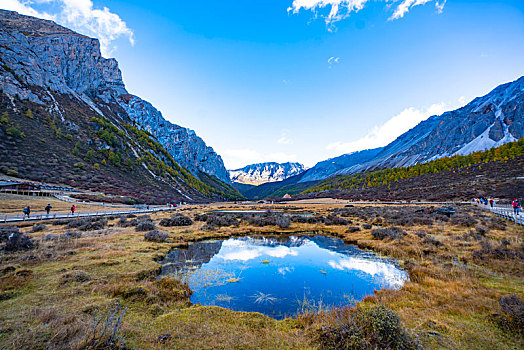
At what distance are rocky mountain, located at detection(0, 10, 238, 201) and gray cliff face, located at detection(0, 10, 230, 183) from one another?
1.34 ft

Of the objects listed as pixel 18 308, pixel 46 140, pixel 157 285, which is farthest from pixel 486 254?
pixel 46 140

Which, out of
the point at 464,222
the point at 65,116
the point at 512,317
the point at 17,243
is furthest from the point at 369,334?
the point at 65,116

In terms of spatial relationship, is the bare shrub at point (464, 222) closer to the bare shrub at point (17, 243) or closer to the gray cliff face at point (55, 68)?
the bare shrub at point (17, 243)

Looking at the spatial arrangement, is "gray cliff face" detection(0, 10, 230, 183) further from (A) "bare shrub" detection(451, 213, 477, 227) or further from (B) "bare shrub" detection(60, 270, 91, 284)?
(A) "bare shrub" detection(451, 213, 477, 227)

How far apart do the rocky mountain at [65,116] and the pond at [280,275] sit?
61.3 m

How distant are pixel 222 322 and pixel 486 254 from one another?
15.5 metres

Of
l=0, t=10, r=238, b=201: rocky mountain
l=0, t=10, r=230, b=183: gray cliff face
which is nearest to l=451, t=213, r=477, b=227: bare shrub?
l=0, t=10, r=238, b=201: rocky mountain

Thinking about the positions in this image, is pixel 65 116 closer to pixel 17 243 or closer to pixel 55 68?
pixel 55 68

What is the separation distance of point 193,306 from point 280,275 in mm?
6229

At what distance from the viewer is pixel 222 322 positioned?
7203mm

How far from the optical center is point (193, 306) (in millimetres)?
8539

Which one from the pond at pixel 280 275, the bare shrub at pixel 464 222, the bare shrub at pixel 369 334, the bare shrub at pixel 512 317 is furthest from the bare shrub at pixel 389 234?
the bare shrub at pixel 369 334

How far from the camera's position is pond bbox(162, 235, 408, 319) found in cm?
965

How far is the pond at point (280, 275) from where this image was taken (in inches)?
380
